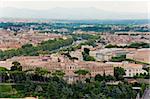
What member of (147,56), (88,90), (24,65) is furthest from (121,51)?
(88,90)

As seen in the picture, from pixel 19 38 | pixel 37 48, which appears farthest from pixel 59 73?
pixel 19 38

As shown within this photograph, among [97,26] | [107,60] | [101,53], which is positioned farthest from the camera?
[97,26]

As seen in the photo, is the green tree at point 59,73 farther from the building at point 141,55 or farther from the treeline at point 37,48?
the treeline at point 37,48

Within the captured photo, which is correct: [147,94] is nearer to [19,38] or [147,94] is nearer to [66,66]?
[66,66]

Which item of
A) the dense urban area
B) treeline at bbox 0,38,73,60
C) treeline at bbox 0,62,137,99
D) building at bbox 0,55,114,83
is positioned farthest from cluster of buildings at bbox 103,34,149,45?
treeline at bbox 0,62,137,99

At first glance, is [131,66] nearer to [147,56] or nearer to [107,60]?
[147,56]

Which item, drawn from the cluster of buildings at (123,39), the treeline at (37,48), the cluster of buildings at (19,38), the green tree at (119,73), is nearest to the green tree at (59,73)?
the green tree at (119,73)

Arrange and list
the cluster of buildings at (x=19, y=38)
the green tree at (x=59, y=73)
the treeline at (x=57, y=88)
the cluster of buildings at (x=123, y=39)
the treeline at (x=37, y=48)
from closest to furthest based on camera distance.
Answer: the treeline at (x=57, y=88) → the green tree at (x=59, y=73) → the treeline at (x=37, y=48) → the cluster of buildings at (x=19, y=38) → the cluster of buildings at (x=123, y=39)
